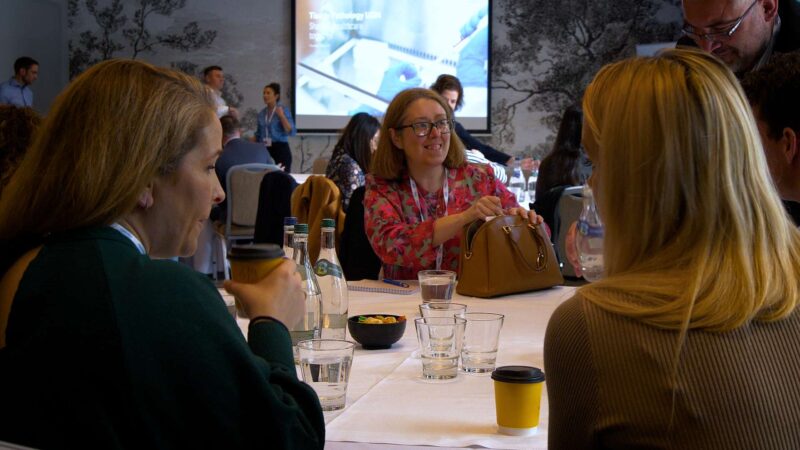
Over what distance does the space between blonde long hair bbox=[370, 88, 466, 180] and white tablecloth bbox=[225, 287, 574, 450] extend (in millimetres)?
1047

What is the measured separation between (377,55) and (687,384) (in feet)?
33.8

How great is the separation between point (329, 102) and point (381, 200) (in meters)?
8.16

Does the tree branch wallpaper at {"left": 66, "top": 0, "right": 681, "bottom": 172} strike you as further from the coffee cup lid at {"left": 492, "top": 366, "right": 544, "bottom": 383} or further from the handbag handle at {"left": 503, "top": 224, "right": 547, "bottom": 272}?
the coffee cup lid at {"left": 492, "top": 366, "right": 544, "bottom": 383}

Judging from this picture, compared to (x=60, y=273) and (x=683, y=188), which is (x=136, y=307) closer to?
(x=60, y=273)

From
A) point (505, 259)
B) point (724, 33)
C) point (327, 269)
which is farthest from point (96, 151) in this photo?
point (724, 33)

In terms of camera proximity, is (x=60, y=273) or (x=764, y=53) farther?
(x=764, y=53)

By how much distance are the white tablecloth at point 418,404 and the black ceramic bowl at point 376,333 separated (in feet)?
0.07

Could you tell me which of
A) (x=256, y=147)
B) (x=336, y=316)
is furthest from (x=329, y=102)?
(x=336, y=316)

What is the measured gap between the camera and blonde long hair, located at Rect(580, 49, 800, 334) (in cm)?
103

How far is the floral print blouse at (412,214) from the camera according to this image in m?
2.85

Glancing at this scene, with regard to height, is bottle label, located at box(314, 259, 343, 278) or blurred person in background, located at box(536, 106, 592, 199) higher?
blurred person in background, located at box(536, 106, 592, 199)

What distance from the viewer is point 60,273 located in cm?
109

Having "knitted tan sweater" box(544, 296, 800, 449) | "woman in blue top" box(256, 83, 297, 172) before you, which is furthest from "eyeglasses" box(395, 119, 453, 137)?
"woman in blue top" box(256, 83, 297, 172)

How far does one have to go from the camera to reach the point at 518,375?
135 cm
